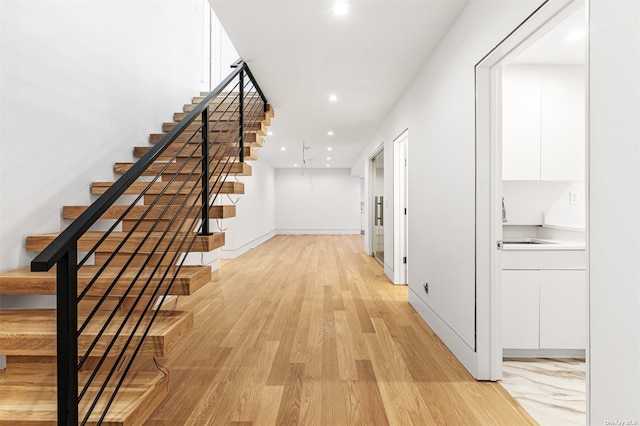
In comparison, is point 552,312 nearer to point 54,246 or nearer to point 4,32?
point 54,246

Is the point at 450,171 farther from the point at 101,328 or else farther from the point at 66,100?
the point at 66,100

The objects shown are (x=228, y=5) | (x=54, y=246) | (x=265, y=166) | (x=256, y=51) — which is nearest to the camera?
(x=54, y=246)

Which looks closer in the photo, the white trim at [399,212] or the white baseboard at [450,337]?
the white baseboard at [450,337]

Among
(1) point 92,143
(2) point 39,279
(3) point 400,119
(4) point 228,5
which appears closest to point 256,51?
(4) point 228,5

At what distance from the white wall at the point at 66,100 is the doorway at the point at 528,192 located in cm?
286

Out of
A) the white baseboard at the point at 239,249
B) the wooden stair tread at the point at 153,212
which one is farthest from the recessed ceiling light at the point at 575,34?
the white baseboard at the point at 239,249

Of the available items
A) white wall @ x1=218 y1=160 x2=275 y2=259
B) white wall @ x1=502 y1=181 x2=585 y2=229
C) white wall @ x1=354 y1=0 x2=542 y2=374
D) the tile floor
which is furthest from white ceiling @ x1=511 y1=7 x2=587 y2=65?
white wall @ x1=218 y1=160 x2=275 y2=259

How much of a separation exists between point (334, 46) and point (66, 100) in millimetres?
2124

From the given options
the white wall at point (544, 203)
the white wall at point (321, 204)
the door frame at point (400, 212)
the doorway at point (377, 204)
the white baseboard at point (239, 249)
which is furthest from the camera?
the white wall at point (321, 204)

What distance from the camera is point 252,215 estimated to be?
8758 mm

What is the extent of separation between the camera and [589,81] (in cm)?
126

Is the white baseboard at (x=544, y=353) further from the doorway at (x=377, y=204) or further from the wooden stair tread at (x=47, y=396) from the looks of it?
the doorway at (x=377, y=204)

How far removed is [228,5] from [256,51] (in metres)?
0.69

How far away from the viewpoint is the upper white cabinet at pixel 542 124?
2775 millimetres
